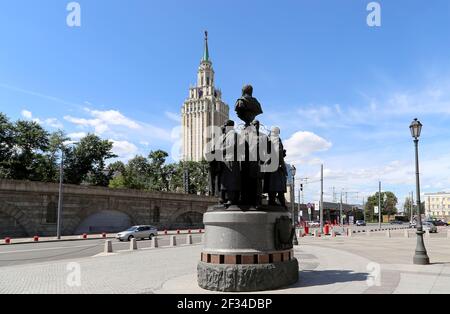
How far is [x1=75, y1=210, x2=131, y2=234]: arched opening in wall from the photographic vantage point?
148ft

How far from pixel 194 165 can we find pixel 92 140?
3394 cm

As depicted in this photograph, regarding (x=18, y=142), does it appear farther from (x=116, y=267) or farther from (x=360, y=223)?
(x=360, y=223)

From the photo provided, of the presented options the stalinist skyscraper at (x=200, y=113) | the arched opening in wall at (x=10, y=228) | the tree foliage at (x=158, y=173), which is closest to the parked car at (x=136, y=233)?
the arched opening in wall at (x=10, y=228)

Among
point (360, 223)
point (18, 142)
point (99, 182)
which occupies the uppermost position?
point (18, 142)

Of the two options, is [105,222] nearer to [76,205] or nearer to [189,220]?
[76,205]

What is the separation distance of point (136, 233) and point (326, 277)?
26.3m

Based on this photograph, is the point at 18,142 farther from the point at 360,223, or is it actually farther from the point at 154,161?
the point at 360,223

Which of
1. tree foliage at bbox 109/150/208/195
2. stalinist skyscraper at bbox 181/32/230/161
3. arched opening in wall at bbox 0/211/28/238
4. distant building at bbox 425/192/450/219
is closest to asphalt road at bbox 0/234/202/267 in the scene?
arched opening in wall at bbox 0/211/28/238
